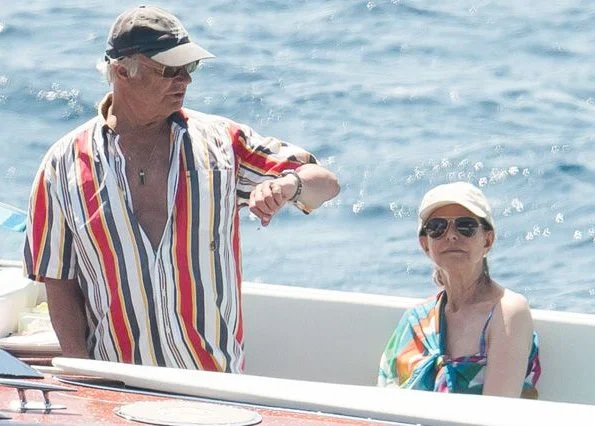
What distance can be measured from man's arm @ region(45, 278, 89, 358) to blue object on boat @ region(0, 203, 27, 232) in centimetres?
77

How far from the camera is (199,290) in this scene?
128 inches

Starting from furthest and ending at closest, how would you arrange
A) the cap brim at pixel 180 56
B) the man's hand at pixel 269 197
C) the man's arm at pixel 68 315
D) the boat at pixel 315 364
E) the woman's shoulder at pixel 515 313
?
the woman's shoulder at pixel 515 313, the man's arm at pixel 68 315, the cap brim at pixel 180 56, the man's hand at pixel 269 197, the boat at pixel 315 364

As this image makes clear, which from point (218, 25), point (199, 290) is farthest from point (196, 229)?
point (218, 25)

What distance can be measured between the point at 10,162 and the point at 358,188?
222cm

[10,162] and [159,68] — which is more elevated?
[159,68]

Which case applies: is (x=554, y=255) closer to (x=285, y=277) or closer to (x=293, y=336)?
(x=285, y=277)

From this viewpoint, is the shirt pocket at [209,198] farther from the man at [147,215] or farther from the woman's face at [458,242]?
the woman's face at [458,242]

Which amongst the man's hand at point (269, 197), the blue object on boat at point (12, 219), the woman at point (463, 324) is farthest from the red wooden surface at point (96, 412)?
the blue object on boat at point (12, 219)

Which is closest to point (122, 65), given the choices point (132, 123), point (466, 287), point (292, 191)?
point (132, 123)

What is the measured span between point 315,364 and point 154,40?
112cm

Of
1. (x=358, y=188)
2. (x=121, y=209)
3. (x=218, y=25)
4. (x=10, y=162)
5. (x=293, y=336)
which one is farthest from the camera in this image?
(x=218, y=25)

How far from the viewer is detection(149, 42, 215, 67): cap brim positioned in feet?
10.5

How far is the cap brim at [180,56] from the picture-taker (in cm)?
319

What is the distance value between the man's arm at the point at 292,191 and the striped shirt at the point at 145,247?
0.10 metres
